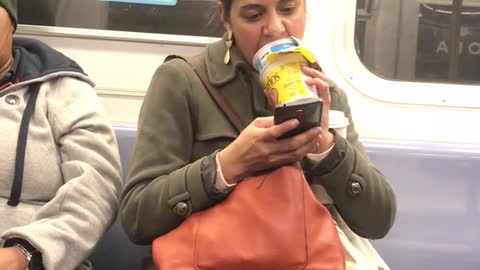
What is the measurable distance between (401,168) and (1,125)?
1.11 metres

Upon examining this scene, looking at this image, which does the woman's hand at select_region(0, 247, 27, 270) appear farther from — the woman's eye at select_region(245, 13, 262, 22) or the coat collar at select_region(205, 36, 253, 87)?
the woman's eye at select_region(245, 13, 262, 22)

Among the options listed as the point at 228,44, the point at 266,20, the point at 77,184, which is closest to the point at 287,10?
the point at 266,20

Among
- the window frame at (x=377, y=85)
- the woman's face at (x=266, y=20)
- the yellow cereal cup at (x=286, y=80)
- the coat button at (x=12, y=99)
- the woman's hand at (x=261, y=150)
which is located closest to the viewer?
the yellow cereal cup at (x=286, y=80)

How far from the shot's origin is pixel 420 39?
83.3 inches

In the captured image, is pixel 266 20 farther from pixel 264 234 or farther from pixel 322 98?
pixel 264 234

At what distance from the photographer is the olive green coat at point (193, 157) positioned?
57.5 inches

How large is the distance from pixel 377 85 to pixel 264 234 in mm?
932

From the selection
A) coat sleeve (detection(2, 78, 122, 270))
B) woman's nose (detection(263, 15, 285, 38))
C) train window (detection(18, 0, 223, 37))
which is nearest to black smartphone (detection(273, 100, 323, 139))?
woman's nose (detection(263, 15, 285, 38))

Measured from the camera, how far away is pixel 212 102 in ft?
5.10

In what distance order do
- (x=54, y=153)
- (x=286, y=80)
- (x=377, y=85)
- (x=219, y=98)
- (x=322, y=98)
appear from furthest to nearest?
(x=377, y=85) → (x=54, y=153) → (x=219, y=98) → (x=322, y=98) → (x=286, y=80)

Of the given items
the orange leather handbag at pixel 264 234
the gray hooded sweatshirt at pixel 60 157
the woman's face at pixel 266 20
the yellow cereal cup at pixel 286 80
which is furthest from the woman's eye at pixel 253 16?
the gray hooded sweatshirt at pixel 60 157

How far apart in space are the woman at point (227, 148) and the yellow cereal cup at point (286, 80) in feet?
0.37

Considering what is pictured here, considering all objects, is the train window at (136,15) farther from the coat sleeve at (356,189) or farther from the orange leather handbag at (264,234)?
the orange leather handbag at (264,234)

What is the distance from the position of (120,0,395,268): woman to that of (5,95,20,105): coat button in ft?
1.09
